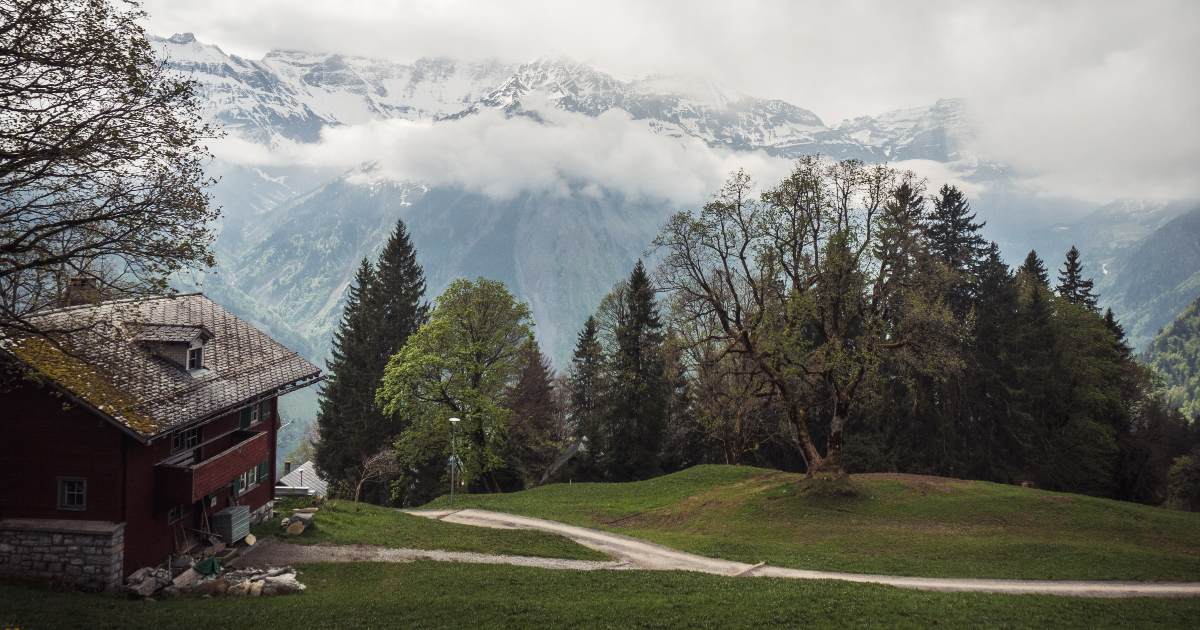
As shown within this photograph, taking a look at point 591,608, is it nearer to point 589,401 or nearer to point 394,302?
point 589,401

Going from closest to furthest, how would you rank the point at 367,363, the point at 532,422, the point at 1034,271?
the point at 532,422
the point at 367,363
the point at 1034,271

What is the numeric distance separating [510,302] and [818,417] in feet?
85.7

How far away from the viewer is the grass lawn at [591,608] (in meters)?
17.2

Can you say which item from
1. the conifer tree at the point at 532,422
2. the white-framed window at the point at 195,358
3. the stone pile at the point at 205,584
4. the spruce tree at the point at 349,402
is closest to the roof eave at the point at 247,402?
the white-framed window at the point at 195,358

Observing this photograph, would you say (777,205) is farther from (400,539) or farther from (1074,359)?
(1074,359)

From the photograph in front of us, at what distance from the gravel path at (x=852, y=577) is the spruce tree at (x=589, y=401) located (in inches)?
1001

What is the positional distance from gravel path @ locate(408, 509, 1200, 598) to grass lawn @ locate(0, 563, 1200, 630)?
4.86ft

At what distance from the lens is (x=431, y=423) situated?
153 feet

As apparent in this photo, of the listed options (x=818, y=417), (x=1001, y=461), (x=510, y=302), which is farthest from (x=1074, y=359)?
(x=510, y=302)

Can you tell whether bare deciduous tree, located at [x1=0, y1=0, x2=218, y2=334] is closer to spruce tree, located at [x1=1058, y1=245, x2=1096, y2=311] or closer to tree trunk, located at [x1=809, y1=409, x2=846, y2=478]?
tree trunk, located at [x1=809, y1=409, x2=846, y2=478]

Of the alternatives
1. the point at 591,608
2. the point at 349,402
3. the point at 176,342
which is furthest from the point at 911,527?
the point at 349,402

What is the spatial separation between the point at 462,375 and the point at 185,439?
73.8ft

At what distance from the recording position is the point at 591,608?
1844 cm

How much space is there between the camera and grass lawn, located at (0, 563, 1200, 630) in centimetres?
1717
